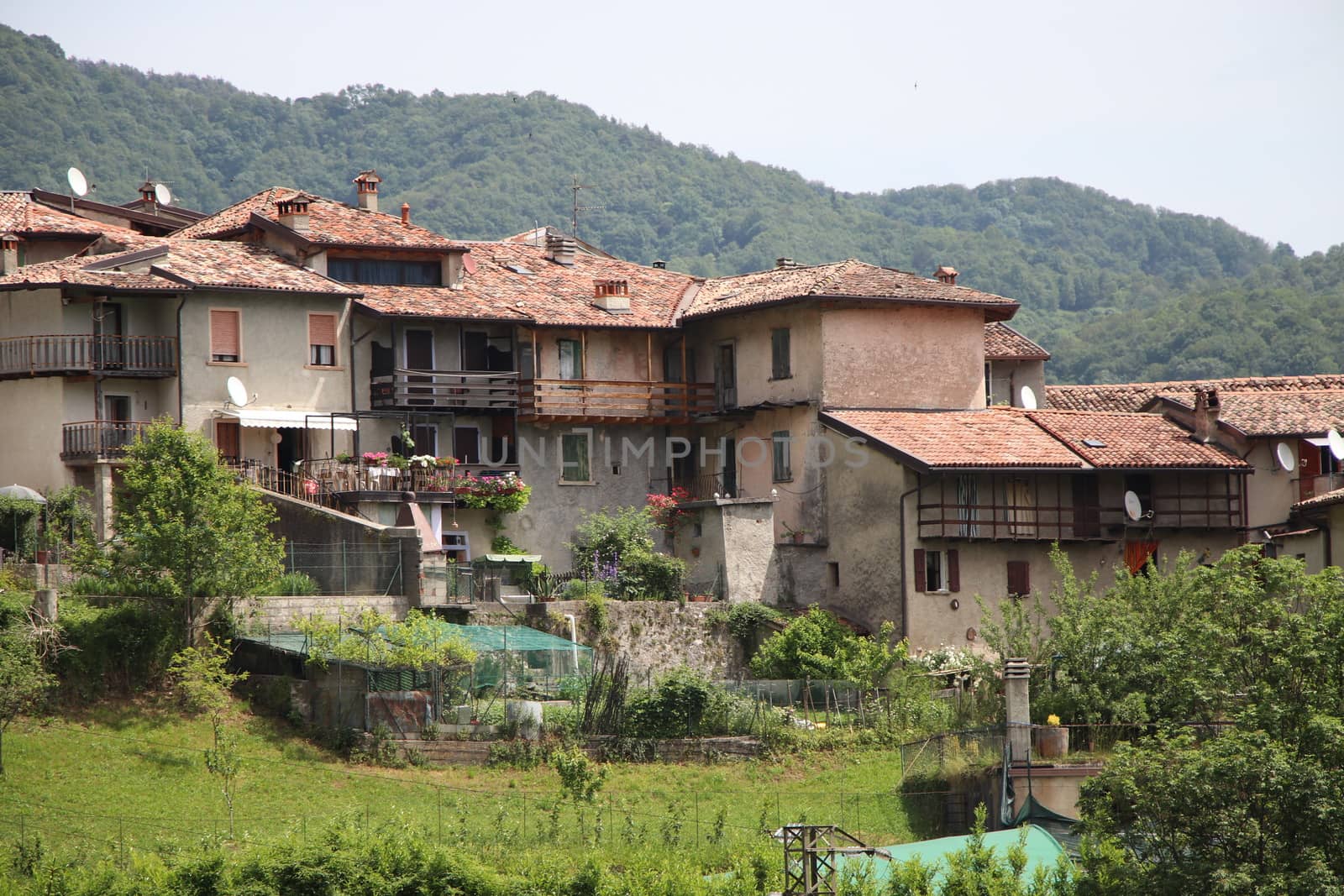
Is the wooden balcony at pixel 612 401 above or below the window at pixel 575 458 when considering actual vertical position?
above

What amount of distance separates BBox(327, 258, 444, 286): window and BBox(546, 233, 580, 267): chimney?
6.21 m

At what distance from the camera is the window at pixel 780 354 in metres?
54.5

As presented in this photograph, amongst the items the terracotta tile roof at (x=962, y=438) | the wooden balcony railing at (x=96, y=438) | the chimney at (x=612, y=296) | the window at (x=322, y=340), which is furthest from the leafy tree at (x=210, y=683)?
the terracotta tile roof at (x=962, y=438)

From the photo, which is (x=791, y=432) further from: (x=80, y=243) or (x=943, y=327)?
(x=80, y=243)

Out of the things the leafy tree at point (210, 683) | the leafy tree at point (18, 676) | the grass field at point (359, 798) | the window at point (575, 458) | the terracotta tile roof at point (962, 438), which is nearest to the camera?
the grass field at point (359, 798)

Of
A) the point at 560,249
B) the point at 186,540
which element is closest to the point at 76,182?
the point at 560,249

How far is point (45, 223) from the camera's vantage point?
177 ft

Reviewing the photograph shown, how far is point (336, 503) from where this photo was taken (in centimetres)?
4919

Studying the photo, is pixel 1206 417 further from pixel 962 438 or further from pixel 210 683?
pixel 210 683

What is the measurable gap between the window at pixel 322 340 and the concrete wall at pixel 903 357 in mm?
12681

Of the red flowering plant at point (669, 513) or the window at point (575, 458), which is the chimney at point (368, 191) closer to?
the window at point (575, 458)

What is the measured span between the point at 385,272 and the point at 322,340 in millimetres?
3469

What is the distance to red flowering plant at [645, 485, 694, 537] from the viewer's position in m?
52.7

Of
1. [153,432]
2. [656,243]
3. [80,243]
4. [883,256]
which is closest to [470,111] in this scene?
[656,243]
